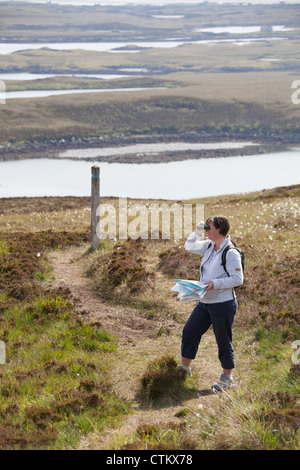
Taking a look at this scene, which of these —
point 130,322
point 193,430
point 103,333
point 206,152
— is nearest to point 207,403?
point 193,430

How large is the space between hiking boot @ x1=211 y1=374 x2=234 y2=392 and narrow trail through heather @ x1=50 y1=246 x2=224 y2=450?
0.13 meters

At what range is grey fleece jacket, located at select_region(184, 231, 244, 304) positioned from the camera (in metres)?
8.39

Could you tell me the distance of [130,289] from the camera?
13664mm

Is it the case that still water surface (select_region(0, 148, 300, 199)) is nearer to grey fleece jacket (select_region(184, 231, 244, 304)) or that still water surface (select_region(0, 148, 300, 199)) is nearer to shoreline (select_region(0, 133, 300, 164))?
shoreline (select_region(0, 133, 300, 164))

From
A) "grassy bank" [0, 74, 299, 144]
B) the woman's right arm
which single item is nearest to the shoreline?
"grassy bank" [0, 74, 299, 144]

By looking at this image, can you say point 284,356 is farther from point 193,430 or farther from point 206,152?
point 206,152

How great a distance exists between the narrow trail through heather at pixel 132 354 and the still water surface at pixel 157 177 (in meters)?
51.0

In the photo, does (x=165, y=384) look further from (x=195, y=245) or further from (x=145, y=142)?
(x=145, y=142)

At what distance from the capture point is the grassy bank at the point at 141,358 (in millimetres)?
7031

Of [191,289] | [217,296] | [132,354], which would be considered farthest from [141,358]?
[217,296]

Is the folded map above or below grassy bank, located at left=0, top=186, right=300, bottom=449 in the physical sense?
above

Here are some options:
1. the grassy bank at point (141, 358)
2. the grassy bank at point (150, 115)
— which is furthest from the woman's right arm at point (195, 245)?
the grassy bank at point (150, 115)

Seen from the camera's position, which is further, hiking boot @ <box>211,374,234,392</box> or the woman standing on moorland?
hiking boot @ <box>211,374,234,392</box>

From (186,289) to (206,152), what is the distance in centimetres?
10002
